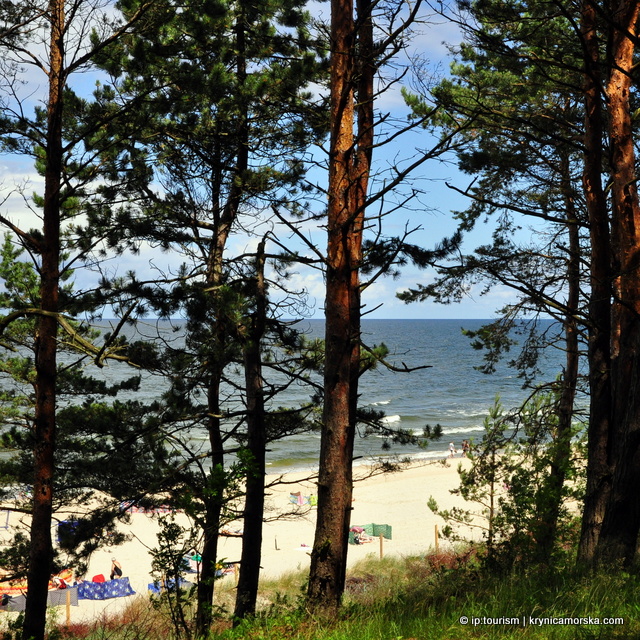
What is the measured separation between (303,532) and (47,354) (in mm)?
18995

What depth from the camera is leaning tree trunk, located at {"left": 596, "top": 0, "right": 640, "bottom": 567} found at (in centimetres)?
559

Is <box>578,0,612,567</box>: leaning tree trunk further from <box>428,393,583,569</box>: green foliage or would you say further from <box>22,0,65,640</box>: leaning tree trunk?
<box>22,0,65,640</box>: leaning tree trunk

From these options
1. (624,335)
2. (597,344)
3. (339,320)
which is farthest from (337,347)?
(597,344)

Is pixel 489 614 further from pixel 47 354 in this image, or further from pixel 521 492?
pixel 47 354

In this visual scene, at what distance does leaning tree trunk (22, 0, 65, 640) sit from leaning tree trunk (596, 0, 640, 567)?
514 centimetres

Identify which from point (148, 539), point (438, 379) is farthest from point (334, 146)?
point (438, 379)

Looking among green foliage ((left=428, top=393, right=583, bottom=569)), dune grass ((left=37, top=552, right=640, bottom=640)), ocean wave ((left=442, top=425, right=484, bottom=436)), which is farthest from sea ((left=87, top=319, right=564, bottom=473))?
dune grass ((left=37, top=552, right=640, bottom=640))

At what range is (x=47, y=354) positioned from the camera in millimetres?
6695

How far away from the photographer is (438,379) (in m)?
65.8

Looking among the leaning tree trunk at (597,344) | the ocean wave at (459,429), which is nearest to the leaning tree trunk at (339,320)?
the leaning tree trunk at (597,344)

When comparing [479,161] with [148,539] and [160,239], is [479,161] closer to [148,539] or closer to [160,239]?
[160,239]

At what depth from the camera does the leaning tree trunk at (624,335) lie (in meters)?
5.59

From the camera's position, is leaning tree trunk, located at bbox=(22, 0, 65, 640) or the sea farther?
the sea

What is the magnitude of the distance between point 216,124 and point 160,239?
5.44 ft
